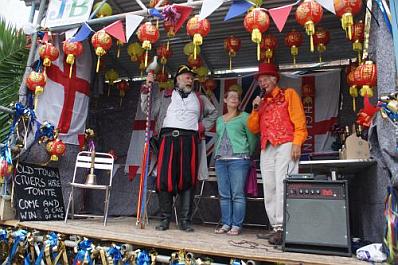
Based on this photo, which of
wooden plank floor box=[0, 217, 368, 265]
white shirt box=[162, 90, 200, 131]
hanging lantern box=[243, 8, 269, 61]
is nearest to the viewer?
wooden plank floor box=[0, 217, 368, 265]

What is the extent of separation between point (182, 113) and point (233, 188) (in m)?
0.92

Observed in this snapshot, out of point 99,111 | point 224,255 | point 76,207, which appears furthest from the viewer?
point 99,111

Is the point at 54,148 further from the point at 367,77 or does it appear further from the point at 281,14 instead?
the point at 367,77

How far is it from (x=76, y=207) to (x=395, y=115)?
374 cm

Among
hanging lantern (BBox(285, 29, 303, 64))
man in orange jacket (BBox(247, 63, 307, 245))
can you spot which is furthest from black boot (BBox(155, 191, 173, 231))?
hanging lantern (BBox(285, 29, 303, 64))

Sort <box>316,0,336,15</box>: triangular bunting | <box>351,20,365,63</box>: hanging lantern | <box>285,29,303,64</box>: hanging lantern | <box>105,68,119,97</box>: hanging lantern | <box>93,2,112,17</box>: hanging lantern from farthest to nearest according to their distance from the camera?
1. <box>105,68,119,97</box>: hanging lantern
2. <box>93,2,112,17</box>: hanging lantern
3. <box>285,29,303,64</box>: hanging lantern
4. <box>351,20,365,63</box>: hanging lantern
5. <box>316,0,336,15</box>: triangular bunting

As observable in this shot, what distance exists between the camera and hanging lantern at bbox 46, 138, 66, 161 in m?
4.01

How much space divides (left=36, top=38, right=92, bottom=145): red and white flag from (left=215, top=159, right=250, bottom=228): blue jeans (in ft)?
6.64

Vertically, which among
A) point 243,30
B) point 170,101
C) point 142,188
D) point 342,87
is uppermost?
point 243,30

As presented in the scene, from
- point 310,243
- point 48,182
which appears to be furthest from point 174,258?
point 48,182

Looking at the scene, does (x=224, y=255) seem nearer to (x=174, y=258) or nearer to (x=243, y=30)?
(x=174, y=258)

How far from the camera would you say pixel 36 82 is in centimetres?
390

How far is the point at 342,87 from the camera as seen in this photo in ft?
15.3

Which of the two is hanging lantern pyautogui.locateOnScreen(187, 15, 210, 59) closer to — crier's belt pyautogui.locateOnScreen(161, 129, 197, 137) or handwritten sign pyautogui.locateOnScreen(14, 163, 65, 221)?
crier's belt pyautogui.locateOnScreen(161, 129, 197, 137)
